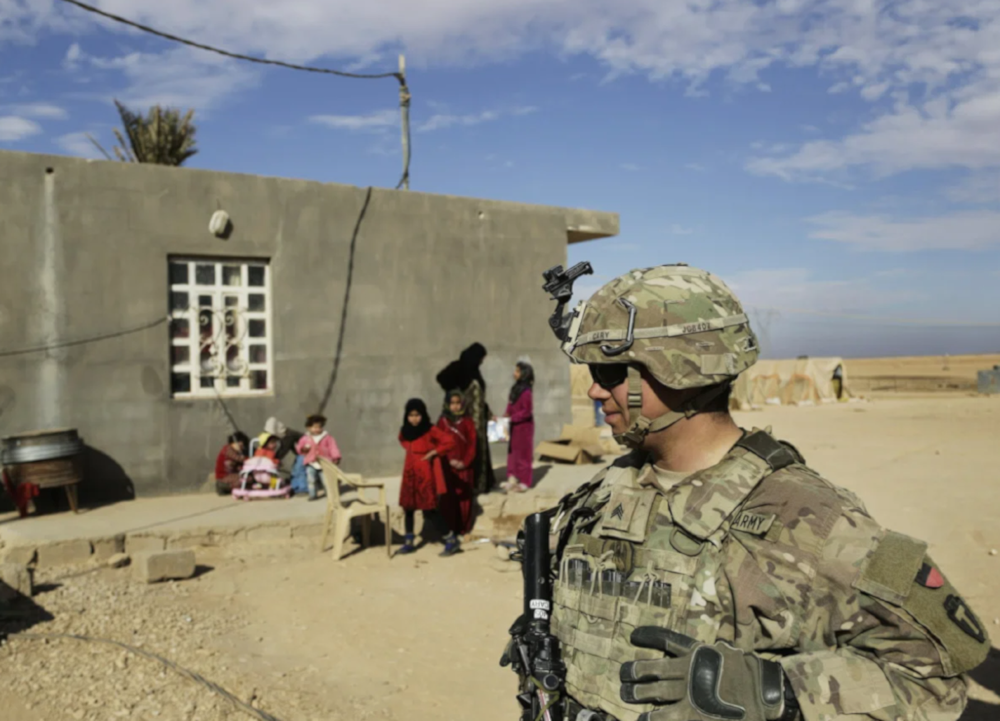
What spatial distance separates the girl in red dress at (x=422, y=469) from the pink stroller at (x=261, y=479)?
1784 millimetres

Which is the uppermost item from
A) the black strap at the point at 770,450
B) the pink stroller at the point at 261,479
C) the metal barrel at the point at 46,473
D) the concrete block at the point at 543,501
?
the black strap at the point at 770,450

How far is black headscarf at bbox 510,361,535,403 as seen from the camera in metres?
8.84

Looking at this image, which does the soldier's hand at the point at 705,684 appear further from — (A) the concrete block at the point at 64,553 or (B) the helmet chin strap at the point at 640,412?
(A) the concrete block at the point at 64,553

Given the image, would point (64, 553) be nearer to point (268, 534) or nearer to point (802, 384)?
point (268, 534)

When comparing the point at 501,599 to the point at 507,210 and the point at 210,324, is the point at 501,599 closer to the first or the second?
the point at 210,324

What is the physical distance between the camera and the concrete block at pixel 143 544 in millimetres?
7160

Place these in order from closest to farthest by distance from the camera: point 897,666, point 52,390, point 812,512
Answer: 1. point 897,666
2. point 812,512
3. point 52,390

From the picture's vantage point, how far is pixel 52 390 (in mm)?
8359

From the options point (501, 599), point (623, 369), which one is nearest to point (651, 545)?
point (623, 369)

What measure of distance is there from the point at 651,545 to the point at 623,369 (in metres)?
0.43

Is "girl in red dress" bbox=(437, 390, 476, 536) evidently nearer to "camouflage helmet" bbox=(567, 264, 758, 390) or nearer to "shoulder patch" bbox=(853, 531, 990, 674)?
"camouflage helmet" bbox=(567, 264, 758, 390)

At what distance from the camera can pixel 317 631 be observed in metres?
5.59

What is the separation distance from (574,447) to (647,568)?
29.6ft

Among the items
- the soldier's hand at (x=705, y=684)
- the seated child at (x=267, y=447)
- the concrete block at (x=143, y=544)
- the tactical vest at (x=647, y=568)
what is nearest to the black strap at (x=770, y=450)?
the tactical vest at (x=647, y=568)
